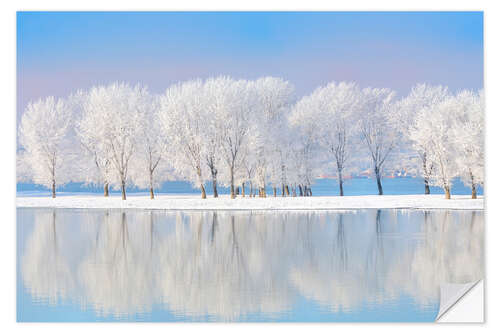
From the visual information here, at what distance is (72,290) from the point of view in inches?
336

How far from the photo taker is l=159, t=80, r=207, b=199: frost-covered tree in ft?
76.0

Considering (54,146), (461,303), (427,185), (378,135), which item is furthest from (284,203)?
(461,303)

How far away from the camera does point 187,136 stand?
24609 mm

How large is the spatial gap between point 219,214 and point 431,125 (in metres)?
9.23

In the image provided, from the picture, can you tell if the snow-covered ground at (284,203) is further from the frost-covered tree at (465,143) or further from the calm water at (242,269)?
the calm water at (242,269)

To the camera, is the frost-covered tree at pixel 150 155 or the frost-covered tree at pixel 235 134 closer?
the frost-covered tree at pixel 235 134

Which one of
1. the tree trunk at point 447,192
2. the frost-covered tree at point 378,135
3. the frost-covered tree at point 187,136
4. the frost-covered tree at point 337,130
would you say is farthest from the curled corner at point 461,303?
the frost-covered tree at point 378,135

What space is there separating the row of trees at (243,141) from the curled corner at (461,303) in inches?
438

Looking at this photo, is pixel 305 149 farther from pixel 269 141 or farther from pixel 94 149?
pixel 94 149

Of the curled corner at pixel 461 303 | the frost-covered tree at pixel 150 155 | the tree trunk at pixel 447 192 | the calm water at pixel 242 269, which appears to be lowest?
the curled corner at pixel 461 303

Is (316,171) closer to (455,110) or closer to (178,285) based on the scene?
(455,110)

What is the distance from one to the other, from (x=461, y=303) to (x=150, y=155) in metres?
19.3

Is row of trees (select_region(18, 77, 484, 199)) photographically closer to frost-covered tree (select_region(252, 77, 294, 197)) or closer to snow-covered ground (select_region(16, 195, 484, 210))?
frost-covered tree (select_region(252, 77, 294, 197))
